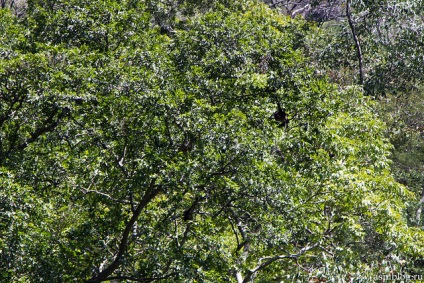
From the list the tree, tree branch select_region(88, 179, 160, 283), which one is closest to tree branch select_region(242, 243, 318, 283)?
the tree

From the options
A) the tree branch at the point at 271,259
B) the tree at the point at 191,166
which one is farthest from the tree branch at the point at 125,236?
the tree branch at the point at 271,259

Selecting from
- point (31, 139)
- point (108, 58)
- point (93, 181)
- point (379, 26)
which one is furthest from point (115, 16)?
point (379, 26)

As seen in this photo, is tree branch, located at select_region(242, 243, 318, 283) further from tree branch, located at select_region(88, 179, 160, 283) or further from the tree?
tree branch, located at select_region(88, 179, 160, 283)

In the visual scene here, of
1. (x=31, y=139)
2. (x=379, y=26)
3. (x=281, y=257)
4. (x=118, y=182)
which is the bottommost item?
(x=281, y=257)

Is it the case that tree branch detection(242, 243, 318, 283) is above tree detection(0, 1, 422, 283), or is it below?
below

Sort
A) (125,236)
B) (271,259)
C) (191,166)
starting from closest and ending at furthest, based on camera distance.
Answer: (191,166) → (125,236) → (271,259)

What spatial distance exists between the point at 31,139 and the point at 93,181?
2.01m

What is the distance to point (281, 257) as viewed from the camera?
10.4 meters

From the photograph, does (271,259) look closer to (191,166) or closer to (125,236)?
(125,236)

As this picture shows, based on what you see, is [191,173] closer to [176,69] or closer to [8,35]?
[176,69]

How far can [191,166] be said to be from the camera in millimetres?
8688

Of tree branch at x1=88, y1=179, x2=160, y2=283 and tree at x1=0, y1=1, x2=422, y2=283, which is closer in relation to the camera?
tree at x1=0, y1=1, x2=422, y2=283

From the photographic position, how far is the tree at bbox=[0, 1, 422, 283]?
355 inches

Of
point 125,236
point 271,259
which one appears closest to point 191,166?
point 125,236
